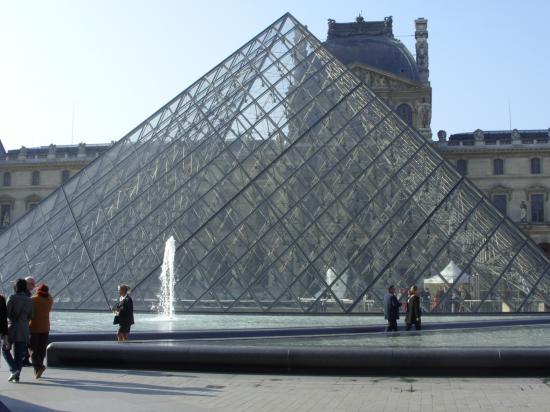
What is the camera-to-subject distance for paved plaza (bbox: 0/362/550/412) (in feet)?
24.6

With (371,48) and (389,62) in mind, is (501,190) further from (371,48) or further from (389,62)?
(371,48)

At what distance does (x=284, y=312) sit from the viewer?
59.8 ft

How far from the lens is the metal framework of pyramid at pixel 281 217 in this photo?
1878 cm

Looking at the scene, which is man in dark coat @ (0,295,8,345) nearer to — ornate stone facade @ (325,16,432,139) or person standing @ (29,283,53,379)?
person standing @ (29,283,53,379)

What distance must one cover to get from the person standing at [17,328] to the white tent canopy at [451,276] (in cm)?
1127

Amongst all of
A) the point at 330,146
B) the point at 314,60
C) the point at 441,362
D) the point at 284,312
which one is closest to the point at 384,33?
the point at 314,60

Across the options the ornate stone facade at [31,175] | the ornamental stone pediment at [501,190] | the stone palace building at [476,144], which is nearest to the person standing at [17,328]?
the stone palace building at [476,144]

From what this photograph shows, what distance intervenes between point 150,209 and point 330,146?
473 centimetres

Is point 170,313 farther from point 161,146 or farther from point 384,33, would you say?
point 384,33

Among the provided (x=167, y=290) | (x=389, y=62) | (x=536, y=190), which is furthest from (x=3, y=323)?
(x=389, y=62)

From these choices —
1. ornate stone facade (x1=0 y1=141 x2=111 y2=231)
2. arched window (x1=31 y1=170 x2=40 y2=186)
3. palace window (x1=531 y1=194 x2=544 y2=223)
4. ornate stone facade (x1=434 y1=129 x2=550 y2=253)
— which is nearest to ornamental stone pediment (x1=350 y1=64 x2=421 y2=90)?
ornate stone facade (x1=434 y1=129 x2=550 y2=253)

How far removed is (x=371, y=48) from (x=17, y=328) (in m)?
56.6

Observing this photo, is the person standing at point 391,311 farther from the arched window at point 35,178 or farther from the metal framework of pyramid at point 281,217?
the arched window at point 35,178

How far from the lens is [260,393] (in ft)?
27.3
